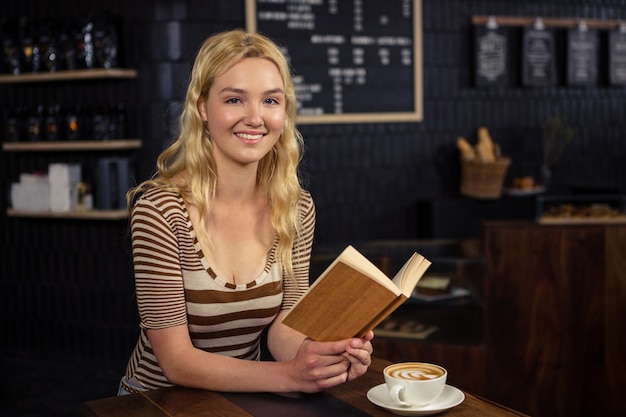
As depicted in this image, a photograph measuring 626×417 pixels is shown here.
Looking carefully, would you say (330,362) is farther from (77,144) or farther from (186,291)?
(77,144)

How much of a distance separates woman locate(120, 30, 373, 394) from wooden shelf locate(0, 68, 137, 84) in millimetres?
2811

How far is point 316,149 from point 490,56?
5.07 ft

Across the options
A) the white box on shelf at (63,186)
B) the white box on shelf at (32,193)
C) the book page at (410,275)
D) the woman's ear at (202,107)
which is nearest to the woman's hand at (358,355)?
the book page at (410,275)

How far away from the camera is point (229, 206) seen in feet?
6.69

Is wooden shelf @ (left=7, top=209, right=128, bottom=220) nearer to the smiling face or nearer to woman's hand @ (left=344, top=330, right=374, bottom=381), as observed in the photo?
the smiling face

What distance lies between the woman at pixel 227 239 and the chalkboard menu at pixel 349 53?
313cm

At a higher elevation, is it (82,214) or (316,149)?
(316,149)

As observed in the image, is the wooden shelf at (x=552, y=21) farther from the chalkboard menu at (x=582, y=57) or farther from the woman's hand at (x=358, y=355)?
the woman's hand at (x=358, y=355)

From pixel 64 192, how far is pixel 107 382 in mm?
1112

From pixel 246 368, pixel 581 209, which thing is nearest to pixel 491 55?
pixel 581 209

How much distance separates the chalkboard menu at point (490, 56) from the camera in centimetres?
600

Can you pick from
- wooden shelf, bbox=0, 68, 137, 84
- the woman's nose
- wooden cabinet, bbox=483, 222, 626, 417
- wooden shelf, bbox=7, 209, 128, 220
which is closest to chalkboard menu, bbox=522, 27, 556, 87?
wooden cabinet, bbox=483, 222, 626, 417

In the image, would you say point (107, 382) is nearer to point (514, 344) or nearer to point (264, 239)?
point (514, 344)

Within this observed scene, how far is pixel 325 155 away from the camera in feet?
17.9
